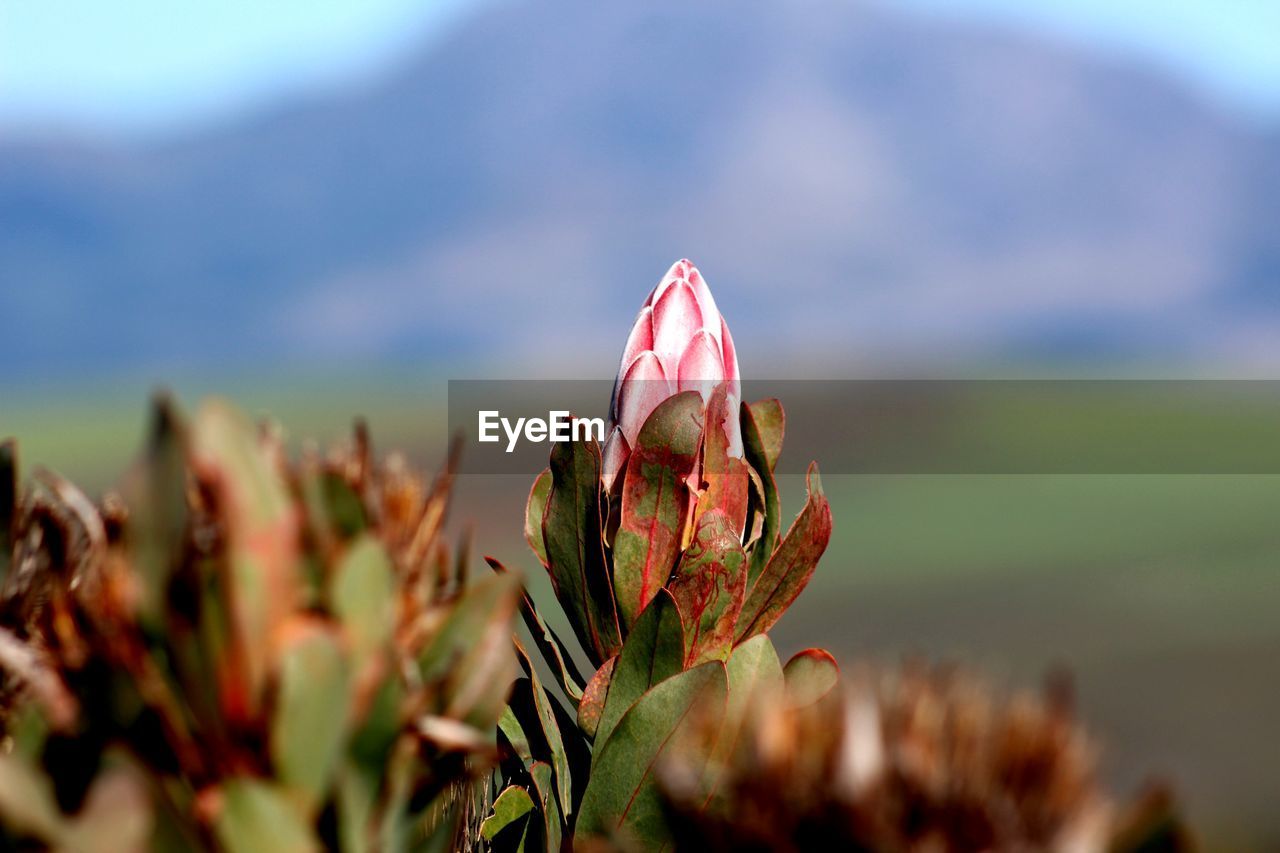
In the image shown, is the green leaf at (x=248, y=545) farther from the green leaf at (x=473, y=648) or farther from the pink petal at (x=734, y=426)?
the pink petal at (x=734, y=426)

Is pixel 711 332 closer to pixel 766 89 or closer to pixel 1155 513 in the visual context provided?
pixel 1155 513

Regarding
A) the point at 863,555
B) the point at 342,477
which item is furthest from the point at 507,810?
the point at 863,555

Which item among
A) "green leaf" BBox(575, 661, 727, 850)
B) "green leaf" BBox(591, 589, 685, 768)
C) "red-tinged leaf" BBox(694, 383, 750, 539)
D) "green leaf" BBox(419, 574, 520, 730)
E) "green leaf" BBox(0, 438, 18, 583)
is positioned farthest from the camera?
"red-tinged leaf" BBox(694, 383, 750, 539)

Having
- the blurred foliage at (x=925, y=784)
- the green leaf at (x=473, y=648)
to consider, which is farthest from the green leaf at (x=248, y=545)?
the blurred foliage at (x=925, y=784)

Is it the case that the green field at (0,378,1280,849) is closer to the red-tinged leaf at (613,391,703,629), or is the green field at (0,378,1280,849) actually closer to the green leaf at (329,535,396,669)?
the red-tinged leaf at (613,391,703,629)

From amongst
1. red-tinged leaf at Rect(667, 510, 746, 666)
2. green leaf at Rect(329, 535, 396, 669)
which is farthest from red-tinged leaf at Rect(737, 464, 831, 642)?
green leaf at Rect(329, 535, 396, 669)
